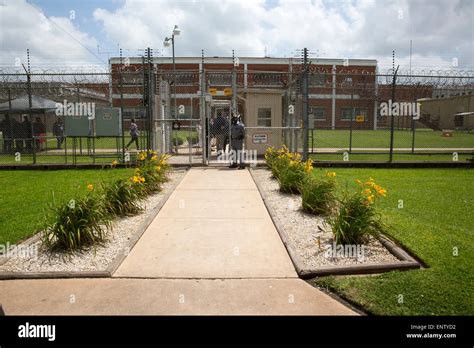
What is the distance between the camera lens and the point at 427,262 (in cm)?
524

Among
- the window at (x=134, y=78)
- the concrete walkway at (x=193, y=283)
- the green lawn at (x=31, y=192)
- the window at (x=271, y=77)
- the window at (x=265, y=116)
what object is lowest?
the concrete walkway at (x=193, y=283)

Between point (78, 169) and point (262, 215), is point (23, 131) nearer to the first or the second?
point (78, 169)

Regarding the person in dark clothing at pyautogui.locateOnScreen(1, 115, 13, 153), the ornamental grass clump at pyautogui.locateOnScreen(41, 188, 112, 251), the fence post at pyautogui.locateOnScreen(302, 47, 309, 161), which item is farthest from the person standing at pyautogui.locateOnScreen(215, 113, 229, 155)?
the ornamental grass clump at pyautogui.locateOnScreen(41, 188, 112, 251)

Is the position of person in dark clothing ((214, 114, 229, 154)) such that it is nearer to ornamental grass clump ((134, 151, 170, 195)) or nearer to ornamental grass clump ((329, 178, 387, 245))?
ornamental grass clump ((134, 151, 170, 195))

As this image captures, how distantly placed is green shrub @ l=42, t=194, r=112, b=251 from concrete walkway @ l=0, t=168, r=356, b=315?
2.30 ft

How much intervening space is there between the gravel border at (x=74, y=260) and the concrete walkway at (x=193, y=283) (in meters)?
0.13

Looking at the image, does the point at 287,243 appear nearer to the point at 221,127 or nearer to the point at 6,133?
the point at 221,127

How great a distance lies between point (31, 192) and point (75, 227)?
17.3ft

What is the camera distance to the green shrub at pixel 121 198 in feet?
24.9

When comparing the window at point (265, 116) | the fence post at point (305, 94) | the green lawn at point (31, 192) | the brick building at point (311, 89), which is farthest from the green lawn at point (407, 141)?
the green lawn at point (31, 192)

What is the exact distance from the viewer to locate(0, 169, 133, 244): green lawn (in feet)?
23.2

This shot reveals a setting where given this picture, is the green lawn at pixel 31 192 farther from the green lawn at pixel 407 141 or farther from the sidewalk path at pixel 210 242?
the green lawn at pixel 407 141

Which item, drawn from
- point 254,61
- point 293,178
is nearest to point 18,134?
point 293,178
